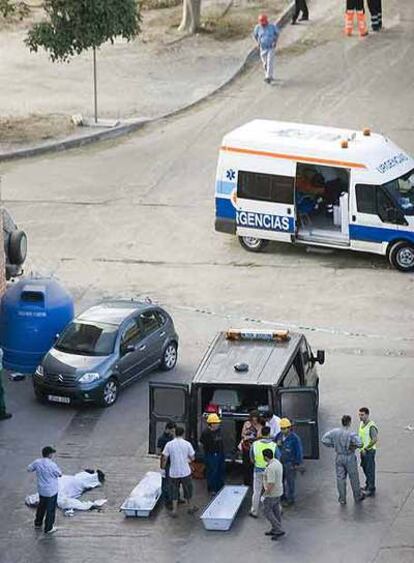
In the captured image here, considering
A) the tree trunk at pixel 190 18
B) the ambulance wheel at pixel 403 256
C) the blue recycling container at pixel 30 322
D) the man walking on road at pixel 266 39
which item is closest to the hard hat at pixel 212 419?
the blue recycling container at pixel 30 322

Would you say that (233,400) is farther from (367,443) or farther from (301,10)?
(301,10)

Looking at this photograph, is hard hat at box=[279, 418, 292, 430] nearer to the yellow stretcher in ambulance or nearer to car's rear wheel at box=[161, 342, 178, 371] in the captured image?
car's rear wheel at box=[161, 342, 178, 371]

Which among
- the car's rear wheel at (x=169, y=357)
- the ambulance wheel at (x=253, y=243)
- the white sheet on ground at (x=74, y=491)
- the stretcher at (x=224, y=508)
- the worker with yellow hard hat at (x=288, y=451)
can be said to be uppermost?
the worker with yellow hard hat at (x=288, y=451)

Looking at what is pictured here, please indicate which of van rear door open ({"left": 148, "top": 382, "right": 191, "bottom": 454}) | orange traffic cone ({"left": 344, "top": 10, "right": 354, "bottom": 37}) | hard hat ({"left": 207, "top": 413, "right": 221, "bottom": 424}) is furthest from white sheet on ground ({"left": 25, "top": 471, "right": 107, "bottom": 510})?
orange traffic cone ({"left": 344, "top": 10, "right": 354, "bottom": 37})

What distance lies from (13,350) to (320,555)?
28.0 ft

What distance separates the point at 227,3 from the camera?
2092 inches

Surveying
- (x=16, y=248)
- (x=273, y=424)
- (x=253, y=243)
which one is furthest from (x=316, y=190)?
(x=273, y=424)

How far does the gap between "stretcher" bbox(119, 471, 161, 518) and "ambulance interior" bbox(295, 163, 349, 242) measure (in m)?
10.5

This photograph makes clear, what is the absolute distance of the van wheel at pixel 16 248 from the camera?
31.2 meters

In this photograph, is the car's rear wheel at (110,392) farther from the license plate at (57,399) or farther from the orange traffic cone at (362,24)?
the orange traffic cone at (362,24)

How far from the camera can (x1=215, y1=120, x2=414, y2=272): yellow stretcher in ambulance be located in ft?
111

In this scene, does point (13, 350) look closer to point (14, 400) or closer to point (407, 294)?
point (14, 400)

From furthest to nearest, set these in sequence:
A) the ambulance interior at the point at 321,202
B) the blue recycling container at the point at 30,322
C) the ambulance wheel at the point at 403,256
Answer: the ambulance interior at the point at 321,202, the ambulance wheel at the point at 403,256, the blue recycling container at the point at 30,322

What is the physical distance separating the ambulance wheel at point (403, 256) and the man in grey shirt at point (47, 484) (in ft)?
39.2
